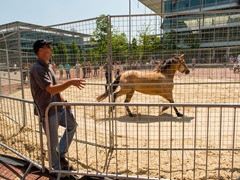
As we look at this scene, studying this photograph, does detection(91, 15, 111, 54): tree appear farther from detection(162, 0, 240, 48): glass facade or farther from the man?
the man

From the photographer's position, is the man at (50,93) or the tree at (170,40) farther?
the tree at (170,40)

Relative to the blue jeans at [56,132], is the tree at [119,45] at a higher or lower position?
higher

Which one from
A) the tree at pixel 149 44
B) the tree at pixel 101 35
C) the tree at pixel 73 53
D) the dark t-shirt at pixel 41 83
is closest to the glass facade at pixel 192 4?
the tree at pixel 149 44

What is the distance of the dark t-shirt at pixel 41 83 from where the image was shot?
120 inches

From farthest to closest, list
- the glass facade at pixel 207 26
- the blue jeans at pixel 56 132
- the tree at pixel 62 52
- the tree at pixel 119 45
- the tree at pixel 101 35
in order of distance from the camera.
Result: the tree at pixel 62 52, the tree at pixel 119 45, the glass facade at pixel 207 26, the tree at pixel 101 35, the blue jeans at pixel 56 132

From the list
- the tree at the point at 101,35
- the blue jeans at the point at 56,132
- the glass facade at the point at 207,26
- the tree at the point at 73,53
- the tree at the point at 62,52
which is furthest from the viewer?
the tree at the point at 62,52

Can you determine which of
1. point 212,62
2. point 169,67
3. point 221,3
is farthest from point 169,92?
point 221,3

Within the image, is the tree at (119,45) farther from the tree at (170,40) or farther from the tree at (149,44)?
the tree at (170,40)

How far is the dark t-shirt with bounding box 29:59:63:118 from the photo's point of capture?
305cm

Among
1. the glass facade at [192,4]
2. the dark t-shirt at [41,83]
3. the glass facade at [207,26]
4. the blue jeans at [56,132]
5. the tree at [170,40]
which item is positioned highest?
the glass facade at [192,4]

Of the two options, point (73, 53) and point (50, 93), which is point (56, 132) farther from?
point (73, 53)

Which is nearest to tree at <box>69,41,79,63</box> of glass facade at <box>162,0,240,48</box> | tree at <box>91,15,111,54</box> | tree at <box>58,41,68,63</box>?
tree at <box>58,41,68,63</box>

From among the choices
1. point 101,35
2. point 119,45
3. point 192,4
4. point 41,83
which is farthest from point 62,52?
point 192,4

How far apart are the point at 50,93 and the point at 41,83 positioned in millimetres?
187
